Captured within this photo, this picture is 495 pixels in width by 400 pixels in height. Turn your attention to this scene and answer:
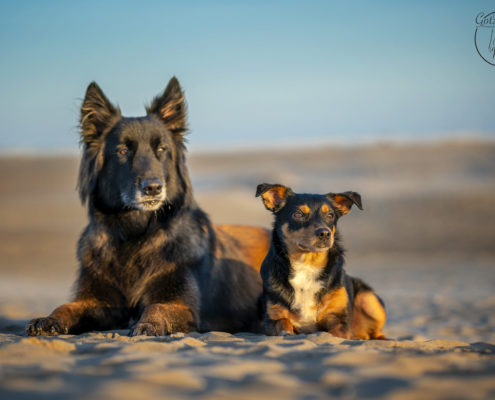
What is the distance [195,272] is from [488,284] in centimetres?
888

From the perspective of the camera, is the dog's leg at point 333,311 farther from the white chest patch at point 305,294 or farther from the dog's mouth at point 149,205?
the dog's mouth at point 149,205

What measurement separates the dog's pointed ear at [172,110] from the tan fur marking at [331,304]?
2369 millimetres

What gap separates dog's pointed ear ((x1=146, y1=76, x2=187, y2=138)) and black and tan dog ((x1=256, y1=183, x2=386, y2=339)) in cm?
128

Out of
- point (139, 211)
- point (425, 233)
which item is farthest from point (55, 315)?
point (425, 233)

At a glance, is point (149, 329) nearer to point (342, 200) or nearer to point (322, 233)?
point (322, 233)

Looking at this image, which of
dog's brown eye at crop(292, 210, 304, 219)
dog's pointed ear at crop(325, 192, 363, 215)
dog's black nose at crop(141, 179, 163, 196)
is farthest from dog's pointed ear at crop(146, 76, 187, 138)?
dog's pointed ear at crop(325, 192, 363, 215)

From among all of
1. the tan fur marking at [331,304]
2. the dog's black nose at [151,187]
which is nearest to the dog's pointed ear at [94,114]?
the dog's black nose at [151,187]

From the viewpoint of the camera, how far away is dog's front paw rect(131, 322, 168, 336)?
4.86m

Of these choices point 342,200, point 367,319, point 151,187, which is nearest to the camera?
point 151,187

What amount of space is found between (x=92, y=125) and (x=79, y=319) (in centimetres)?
200

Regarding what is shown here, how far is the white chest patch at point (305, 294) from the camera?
553 centimetres

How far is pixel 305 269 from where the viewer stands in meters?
5.64

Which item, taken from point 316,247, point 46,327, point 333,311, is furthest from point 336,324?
point 46,327

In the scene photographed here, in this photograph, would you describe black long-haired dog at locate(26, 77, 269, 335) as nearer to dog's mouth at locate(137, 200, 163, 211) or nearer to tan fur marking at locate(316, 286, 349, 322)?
dog's mouth at locate(137, 200, 163, 211)
